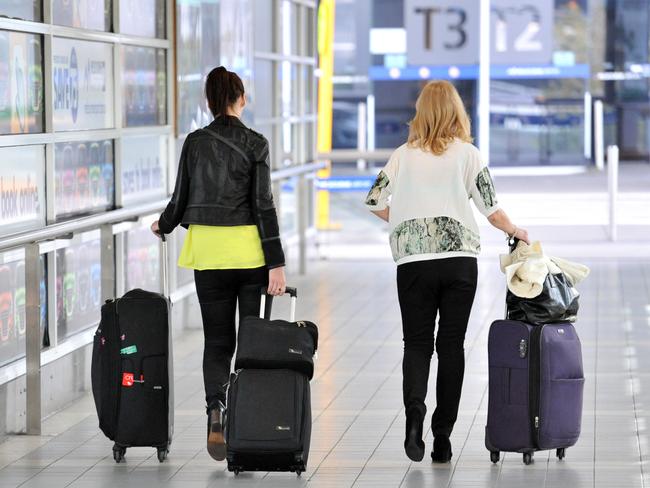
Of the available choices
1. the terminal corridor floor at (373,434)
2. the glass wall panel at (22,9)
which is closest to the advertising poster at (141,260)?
the terminal corridor floor at (373,434)

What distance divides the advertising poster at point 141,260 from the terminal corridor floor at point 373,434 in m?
0.47

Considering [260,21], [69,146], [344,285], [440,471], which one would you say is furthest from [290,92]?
[440,471]

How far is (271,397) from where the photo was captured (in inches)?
223

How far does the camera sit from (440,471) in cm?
587

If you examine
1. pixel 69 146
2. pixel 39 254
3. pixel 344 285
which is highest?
pixel 69 146

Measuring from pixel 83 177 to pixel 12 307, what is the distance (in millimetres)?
1171

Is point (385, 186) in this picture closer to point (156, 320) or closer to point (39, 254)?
point (156, 320)

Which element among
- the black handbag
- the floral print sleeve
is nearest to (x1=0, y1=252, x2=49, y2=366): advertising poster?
the floral print sleeve

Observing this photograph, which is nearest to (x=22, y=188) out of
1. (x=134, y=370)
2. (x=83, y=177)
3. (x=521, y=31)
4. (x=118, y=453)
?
(x=83, y=177)

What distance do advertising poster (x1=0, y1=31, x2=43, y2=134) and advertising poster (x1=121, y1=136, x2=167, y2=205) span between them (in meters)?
1.60

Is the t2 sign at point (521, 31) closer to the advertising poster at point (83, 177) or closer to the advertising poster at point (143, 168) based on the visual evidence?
the advertising poster at point (143, 168)

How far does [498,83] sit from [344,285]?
1698cm

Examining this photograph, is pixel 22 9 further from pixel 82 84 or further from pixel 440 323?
pixel 440 323

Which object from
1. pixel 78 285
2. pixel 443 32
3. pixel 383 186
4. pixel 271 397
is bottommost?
pixel 271 397
